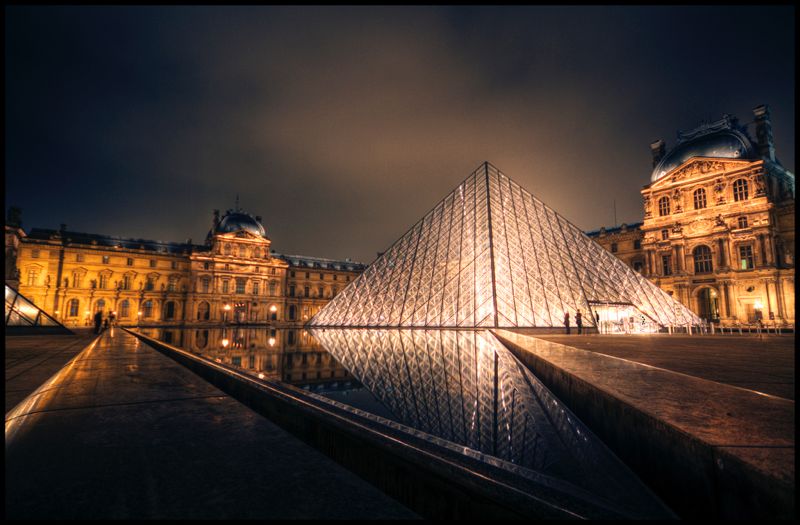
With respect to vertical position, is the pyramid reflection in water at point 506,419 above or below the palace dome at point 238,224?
below

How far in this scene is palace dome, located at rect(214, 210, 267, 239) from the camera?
49656 millimetres

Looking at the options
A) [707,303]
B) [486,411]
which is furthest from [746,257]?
[486,411]

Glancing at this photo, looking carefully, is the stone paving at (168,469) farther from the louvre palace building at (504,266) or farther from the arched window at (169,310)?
the arched window at (169,310)

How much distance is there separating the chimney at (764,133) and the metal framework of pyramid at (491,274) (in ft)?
68.7

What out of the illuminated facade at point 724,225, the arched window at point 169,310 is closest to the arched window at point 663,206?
the illuminated facade at point 724,225

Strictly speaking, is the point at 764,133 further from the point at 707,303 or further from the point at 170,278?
the point at 170,278

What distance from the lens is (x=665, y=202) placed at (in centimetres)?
3644

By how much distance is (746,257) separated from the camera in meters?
31.2

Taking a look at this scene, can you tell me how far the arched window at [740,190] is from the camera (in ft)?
104

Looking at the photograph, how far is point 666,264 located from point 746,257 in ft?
18.5

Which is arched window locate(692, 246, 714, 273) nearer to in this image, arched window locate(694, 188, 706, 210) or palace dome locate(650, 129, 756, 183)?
arched window locate(694, 188, 706, 210)

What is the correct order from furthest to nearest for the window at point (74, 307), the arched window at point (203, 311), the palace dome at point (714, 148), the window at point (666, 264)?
the arched window at point (203, 311)
the window at point (74, 307)
the window at point (666, 264)
the palace dome at point (714, 148)

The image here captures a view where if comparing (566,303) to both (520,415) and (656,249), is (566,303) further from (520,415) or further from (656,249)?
(656,249)

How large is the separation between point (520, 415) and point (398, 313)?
18.5 metres
